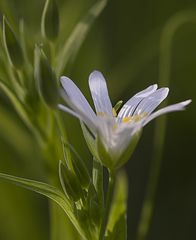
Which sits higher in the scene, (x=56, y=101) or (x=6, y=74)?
(x=6, y=74)

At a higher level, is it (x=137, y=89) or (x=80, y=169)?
(x=137, y=89)

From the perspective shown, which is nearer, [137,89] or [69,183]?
[69,183]

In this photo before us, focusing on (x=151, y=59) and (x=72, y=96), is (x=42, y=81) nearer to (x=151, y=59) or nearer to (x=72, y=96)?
(x=72, y=96)

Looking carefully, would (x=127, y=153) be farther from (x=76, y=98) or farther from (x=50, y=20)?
(x=50, y=20)

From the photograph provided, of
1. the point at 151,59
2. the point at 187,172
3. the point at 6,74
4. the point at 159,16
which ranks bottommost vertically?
the point at 187,172

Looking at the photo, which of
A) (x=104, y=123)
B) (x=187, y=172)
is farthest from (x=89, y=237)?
(x=187, y=172)

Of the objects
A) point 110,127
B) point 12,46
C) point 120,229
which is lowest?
point 120,229

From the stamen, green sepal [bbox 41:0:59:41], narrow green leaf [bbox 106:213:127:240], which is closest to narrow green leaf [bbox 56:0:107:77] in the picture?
green sepal [bbox 41:0:59:41]

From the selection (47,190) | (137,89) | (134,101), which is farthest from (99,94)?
(137,89)
